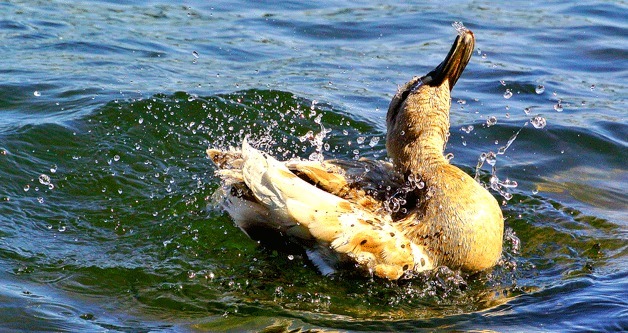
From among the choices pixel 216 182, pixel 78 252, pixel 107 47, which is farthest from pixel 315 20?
pixel 78 252

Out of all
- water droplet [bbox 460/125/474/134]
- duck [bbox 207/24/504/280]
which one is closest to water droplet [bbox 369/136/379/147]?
water droplet [bbox 460/125/474/134]

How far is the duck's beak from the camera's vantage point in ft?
18.5

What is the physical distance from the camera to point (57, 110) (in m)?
8.04

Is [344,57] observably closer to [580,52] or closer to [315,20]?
[315,20]

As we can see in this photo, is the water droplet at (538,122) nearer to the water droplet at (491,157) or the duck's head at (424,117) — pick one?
the water droplet at (491,157)

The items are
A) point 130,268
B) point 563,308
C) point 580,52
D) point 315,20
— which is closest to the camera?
point 563,308

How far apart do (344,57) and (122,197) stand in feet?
14.5

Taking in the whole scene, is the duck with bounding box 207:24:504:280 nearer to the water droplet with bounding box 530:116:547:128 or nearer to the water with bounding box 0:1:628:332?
the water with bounding box 0:1:628:332

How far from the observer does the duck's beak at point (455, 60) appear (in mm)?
5637

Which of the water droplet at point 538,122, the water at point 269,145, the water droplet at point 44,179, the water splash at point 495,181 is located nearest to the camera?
the water at point 269,145

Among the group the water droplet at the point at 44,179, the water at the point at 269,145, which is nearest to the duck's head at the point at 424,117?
the water at the point at 269,145

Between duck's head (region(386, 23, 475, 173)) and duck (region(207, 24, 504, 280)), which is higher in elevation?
duck's head (region(386, 23, 475, 173))

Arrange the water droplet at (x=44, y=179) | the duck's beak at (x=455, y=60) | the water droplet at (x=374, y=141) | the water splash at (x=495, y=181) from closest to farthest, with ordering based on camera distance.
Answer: the duck's beak at (x=455, y=60), the water droplet at (x=44, y=179), the water splash at (x=495, y=181), the water droplet at (x=374, y=141)

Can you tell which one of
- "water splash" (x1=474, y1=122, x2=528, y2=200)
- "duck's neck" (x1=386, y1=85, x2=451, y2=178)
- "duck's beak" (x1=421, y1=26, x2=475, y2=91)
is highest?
"duck's beak" (x1=421, y1=26, x2=475, y2=91)
